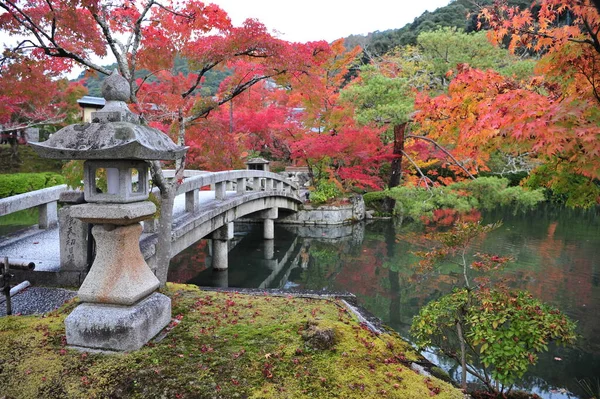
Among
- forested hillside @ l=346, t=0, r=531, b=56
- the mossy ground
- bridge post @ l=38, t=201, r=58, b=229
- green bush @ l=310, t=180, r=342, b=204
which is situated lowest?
green bush @ l=310, t=180, r=342, b=204

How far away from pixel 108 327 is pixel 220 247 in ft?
26.4

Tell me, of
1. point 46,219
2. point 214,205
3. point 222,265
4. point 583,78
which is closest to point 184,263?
point 222,265

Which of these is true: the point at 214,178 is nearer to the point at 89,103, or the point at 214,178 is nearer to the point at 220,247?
the point at 220,247

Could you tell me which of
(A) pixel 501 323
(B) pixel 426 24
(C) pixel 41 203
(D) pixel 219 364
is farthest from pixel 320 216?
(B) pixel 426 24

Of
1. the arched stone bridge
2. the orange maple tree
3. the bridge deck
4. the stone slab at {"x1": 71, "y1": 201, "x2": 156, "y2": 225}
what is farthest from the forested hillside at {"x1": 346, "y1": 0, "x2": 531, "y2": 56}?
the stone slab at {"x1": 71, "y1": 201, "x2": 156, "y2": 225}

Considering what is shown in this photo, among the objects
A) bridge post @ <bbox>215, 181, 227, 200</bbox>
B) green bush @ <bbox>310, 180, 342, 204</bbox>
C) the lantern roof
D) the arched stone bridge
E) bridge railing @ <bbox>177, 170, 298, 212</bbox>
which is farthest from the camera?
green bush @ <bbox>310, 180, 342, 204</bbox>

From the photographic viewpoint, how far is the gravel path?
467 cm

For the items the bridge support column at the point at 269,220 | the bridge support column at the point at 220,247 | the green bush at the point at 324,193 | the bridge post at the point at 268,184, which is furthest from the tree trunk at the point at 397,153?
A: the bridge support column at the point at 220,247

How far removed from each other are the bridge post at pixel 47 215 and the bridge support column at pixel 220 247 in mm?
4177

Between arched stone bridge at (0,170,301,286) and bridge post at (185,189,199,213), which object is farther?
bridge post at (185,189,199,213)

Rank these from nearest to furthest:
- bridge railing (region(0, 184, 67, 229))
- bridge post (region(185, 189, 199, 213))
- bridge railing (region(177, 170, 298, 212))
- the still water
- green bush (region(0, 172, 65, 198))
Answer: bridge railing (region(0, 184, 67, 229)) → the still water → bridge railing (region(177, 170, 298, 212)) → bridge post (region(185, 189, 199, 213)) → green bush (region(0, 172, 65, 198))

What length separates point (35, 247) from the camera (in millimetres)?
6566

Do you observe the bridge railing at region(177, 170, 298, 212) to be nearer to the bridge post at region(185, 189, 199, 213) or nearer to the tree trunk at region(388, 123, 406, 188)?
the bridge post at region(185, 189, 199, 213)

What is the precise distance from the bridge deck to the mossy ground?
184 cm
